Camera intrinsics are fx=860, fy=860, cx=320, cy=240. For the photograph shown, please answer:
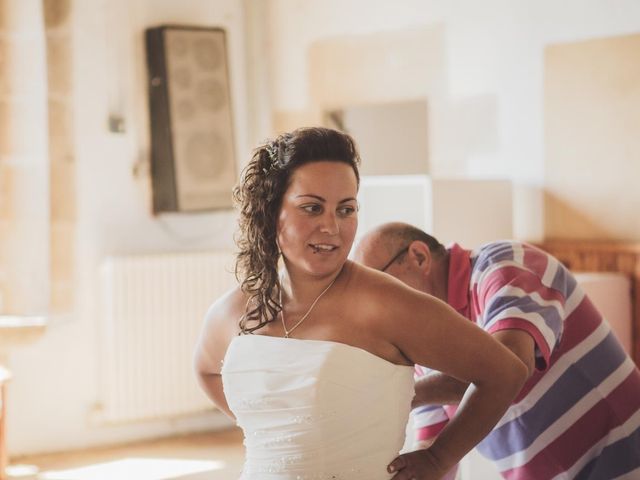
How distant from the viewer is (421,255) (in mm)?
1832

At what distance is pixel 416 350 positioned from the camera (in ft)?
4.17

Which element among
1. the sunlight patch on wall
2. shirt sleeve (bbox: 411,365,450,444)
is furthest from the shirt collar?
the sunlight patch on wall

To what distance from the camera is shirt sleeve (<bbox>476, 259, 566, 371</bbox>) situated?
149 cm

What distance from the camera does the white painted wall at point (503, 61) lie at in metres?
3.81

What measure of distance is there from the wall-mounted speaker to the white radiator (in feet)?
1.14

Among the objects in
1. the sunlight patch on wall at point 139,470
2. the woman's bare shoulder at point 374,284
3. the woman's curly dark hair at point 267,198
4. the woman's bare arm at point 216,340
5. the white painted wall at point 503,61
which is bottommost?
the sunlight patch on wall at point 139,470

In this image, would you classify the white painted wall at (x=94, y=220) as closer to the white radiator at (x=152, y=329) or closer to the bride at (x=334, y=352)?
the white radiator at (x=152, y=329)

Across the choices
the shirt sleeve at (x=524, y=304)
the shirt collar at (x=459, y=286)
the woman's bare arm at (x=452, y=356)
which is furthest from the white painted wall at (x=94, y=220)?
the woman's bare arm at (x=452, y=356)

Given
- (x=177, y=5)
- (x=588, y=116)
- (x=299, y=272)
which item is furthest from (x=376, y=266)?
(x=177, y=5)

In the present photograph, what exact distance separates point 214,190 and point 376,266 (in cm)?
296

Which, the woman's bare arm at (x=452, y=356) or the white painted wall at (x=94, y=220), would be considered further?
the white painted wall at (x=94, y=220)

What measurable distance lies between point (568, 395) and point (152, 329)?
10.1ft

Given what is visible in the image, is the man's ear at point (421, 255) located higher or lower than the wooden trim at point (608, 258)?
higher

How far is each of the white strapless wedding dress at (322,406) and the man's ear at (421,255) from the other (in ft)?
1.76
